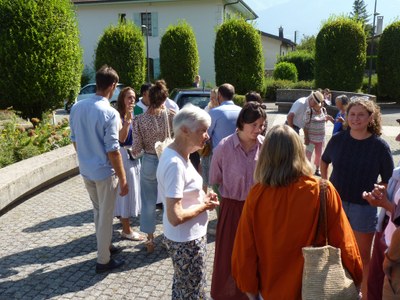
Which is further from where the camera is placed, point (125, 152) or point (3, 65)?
point (3, 65)

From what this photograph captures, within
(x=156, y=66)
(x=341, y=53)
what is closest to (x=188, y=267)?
(x=341, y=53)

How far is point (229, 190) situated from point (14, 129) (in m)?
6.50

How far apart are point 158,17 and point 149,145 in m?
28.8

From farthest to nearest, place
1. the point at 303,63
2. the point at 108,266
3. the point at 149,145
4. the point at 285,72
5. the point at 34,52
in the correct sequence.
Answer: the point at 303,63, the point at 285,72, the point at 34,52, the point at 149,145, the point at 108,266

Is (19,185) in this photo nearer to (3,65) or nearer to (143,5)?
(3,65)

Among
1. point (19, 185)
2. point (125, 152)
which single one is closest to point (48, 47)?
point (19, 185)

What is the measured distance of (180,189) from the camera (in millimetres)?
2689

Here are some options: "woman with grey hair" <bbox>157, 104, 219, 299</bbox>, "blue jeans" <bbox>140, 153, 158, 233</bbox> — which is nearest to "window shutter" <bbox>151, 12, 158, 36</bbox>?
"blue jeans" <bbox>140, 153, 158, 233</bbox>

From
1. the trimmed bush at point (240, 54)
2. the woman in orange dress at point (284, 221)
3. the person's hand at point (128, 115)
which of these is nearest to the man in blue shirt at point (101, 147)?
the person's hand at point (128, 115)

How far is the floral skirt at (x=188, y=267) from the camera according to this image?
9.61 ft

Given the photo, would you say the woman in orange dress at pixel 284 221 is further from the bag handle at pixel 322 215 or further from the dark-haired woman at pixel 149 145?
the dark-haired woman at pixel 149 145

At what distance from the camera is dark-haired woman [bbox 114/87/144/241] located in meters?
5.07

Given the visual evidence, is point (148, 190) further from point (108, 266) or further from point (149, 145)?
point (108, 266)

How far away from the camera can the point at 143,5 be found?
3156cm
